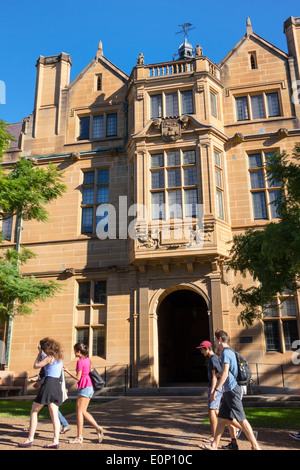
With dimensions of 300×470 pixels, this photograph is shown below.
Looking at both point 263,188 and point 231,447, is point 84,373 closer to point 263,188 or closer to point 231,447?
point 231,447

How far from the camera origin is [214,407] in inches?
295

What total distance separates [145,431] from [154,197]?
11345 millimetres

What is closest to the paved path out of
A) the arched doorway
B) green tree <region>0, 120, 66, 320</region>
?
green tree <region>0, 120, 66, 320</region>

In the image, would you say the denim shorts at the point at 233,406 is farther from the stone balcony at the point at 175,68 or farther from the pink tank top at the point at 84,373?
the stone balcony at the point at 175,68

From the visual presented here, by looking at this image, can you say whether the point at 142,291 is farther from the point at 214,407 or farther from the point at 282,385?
the point at 214,407

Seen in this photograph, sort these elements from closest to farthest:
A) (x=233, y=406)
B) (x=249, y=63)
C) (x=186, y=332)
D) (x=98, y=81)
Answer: (x=233, y=406), (x=249, y=63), (x=98, y=81), (x=186, y=332)

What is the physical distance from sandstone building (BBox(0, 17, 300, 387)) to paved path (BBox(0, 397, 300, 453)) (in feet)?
17.0

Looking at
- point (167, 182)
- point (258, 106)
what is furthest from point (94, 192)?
point (258, 106)

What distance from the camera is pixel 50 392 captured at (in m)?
7.43

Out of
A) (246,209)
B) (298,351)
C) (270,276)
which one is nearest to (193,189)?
(246,209)

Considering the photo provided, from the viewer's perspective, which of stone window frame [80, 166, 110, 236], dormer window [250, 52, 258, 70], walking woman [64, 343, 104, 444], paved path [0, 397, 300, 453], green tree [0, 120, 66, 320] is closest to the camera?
paved path [0, 397, 300, 453]

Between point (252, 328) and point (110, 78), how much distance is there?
45.8ft

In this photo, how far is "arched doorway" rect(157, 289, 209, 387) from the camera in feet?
76.0

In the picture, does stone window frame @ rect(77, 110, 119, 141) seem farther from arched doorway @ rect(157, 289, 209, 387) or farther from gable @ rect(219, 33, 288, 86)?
arched doorway @ rect(157, 289, 209, 387)
